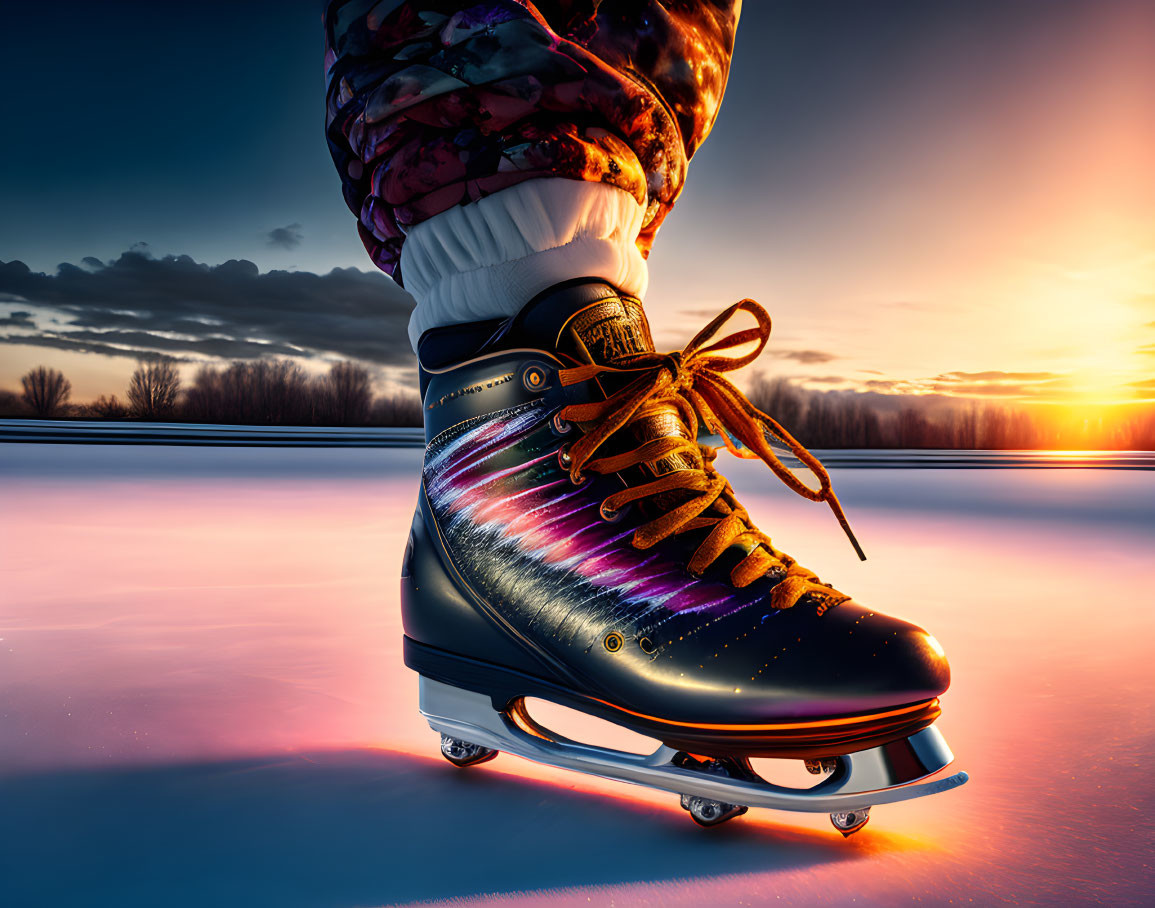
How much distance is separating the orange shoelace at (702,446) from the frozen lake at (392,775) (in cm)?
16

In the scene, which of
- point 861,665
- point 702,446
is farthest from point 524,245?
point 861,665

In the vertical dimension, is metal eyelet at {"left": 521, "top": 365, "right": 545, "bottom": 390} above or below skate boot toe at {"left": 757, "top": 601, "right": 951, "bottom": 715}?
above

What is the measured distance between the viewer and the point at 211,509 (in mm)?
2498

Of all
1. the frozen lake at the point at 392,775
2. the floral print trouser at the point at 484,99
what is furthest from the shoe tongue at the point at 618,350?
the frozen lake at the point at 392,775

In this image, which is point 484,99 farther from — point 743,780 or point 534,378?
point 743,780

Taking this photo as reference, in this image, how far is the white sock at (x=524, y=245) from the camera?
0.62m

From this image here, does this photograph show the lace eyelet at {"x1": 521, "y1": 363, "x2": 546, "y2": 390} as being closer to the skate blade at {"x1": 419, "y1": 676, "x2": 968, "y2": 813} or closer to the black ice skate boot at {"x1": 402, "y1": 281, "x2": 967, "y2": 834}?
the black ice skate boot at {"x1": 402, "y1": 281, "x2": 967, "y2": 834}

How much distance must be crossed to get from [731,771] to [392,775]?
247mm

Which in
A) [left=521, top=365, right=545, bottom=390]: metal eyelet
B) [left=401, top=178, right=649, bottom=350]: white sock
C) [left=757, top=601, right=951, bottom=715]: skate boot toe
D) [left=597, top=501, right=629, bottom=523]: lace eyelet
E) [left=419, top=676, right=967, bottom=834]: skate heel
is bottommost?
[left=419, top=676, right=967, bottom=834]: skate heel

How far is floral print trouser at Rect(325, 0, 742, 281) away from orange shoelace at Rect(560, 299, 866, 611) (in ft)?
0.55

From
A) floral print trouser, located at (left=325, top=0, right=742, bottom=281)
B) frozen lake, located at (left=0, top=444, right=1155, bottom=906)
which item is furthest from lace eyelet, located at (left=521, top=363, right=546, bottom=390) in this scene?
frozen lake, located at (left=0, top=444, right=1155, bottom=906)

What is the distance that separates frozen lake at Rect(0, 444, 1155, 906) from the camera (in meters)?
A: 0.43

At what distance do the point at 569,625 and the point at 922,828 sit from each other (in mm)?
252

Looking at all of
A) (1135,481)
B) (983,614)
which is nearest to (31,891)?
(983,614)
